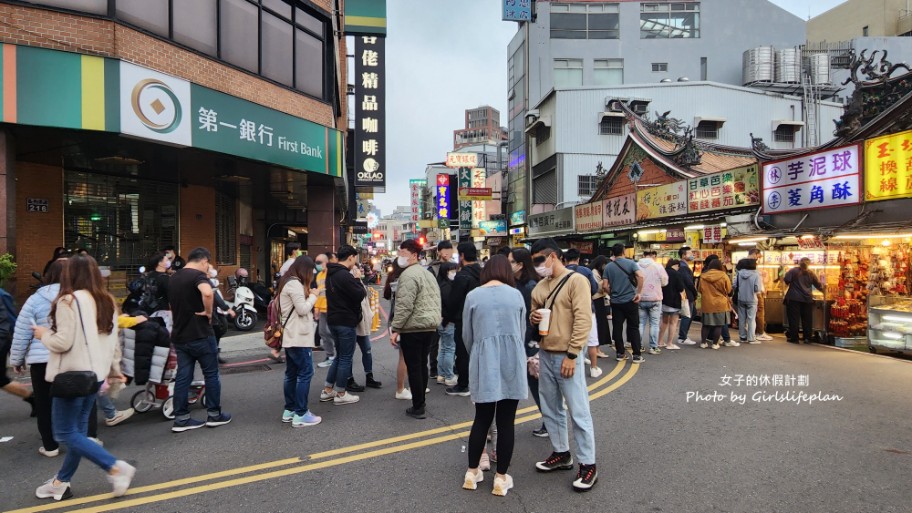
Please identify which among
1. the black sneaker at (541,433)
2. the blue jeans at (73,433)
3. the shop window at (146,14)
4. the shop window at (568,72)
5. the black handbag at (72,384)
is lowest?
the black sneaker at (541,433)

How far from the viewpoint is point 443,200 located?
142ft

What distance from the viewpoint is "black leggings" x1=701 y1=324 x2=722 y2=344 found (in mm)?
9656

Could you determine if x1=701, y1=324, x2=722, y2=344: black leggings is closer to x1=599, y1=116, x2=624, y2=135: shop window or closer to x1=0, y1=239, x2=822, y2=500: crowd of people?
x1=0, y1=239, x2=822, y2=500: crowd of people

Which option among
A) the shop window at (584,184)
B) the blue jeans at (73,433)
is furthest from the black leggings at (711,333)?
the shop window at (584,184)

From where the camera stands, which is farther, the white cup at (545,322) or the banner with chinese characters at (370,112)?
the banner with chinese characters at (370,112)

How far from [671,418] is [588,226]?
14.9 m

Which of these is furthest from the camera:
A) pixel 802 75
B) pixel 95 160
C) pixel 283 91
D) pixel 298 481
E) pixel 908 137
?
pixel 802 75

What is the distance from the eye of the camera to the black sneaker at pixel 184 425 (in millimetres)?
5309

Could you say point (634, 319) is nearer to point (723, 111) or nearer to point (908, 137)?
point (908, 137)

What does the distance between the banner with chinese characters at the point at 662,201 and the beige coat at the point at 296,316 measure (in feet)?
38.3

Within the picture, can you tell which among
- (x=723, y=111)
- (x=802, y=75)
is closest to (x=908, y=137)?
(x=723, y=111)

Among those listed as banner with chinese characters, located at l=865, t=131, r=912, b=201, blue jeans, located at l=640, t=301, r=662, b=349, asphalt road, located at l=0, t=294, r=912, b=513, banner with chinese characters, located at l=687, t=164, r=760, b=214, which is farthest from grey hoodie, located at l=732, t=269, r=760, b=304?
asphalt road, located at l=0, t=294, r=912, b=513

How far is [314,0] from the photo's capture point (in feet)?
45.3

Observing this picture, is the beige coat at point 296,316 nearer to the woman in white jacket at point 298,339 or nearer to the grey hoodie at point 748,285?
the woman in white jacket at point 298,339
